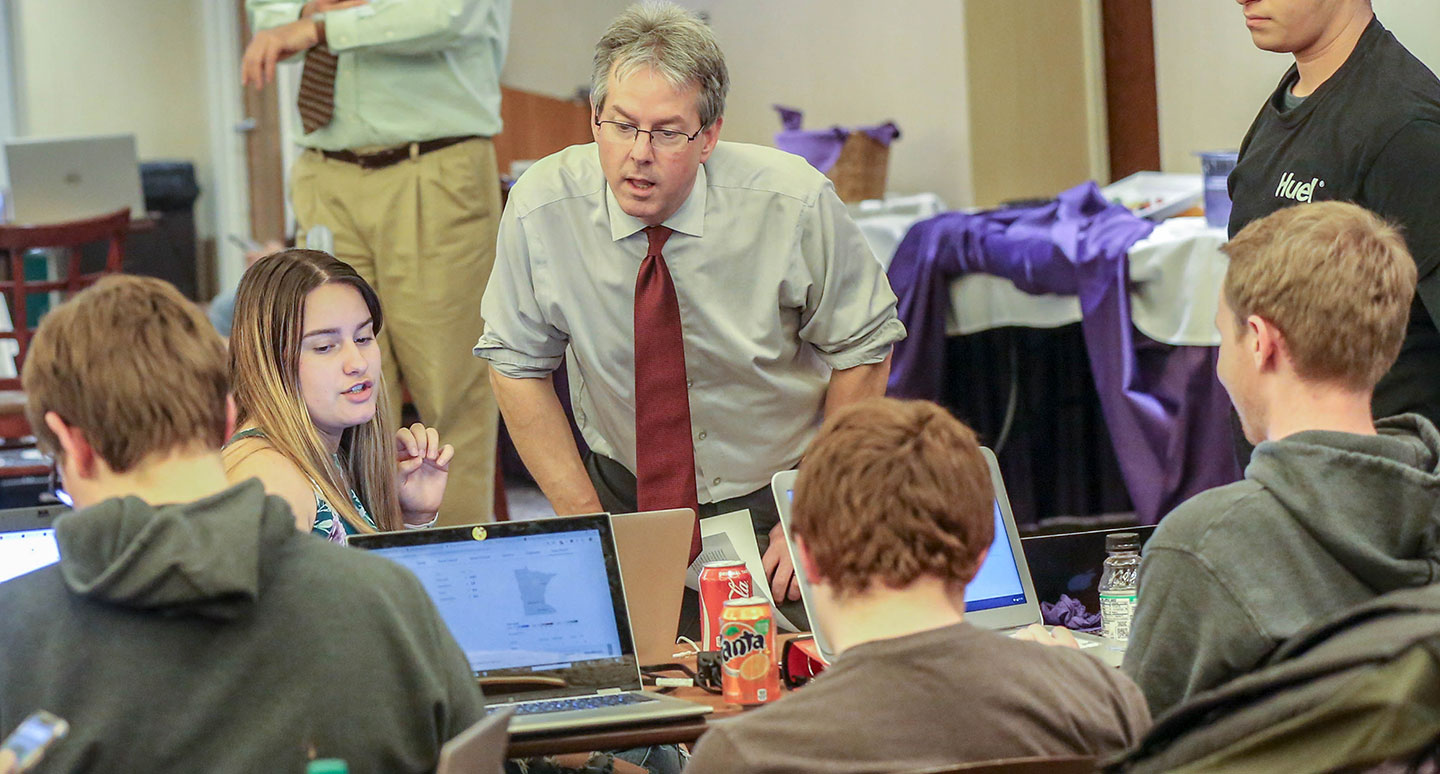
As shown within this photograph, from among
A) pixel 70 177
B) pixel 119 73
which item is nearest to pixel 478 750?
pixel 70 177

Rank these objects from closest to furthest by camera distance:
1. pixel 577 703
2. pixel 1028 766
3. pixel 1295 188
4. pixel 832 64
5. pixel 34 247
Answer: pixel 1028 766 → pixel 577 703 → pixel 1295 188 → pixel 34 247 → pixel 832 64

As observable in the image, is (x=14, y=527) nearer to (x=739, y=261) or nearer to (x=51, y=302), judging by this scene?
(x=739, y=261)

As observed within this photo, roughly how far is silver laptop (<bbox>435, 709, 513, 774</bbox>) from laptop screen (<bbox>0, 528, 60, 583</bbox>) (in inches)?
44.6

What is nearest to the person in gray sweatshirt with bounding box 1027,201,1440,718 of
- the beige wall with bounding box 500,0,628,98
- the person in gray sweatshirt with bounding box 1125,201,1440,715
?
the person in gray sweatshirt with bounding box 1125,201,1440,715

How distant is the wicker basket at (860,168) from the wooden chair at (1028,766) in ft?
14.2

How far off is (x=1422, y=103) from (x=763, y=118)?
215 inches

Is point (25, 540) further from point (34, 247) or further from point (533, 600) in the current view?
point (34, 247)

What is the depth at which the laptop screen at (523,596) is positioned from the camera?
79.9 inches

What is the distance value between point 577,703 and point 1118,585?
2.88ft

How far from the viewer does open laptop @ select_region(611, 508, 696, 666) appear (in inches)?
84.4

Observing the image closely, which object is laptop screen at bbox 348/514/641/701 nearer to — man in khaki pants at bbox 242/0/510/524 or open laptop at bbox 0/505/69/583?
open laptop at bbox 0/505/69/583

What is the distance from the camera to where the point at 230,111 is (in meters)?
9.12

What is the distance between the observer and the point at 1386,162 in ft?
7.70

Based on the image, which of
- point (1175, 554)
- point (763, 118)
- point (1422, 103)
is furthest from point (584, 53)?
point (1175, 554)
